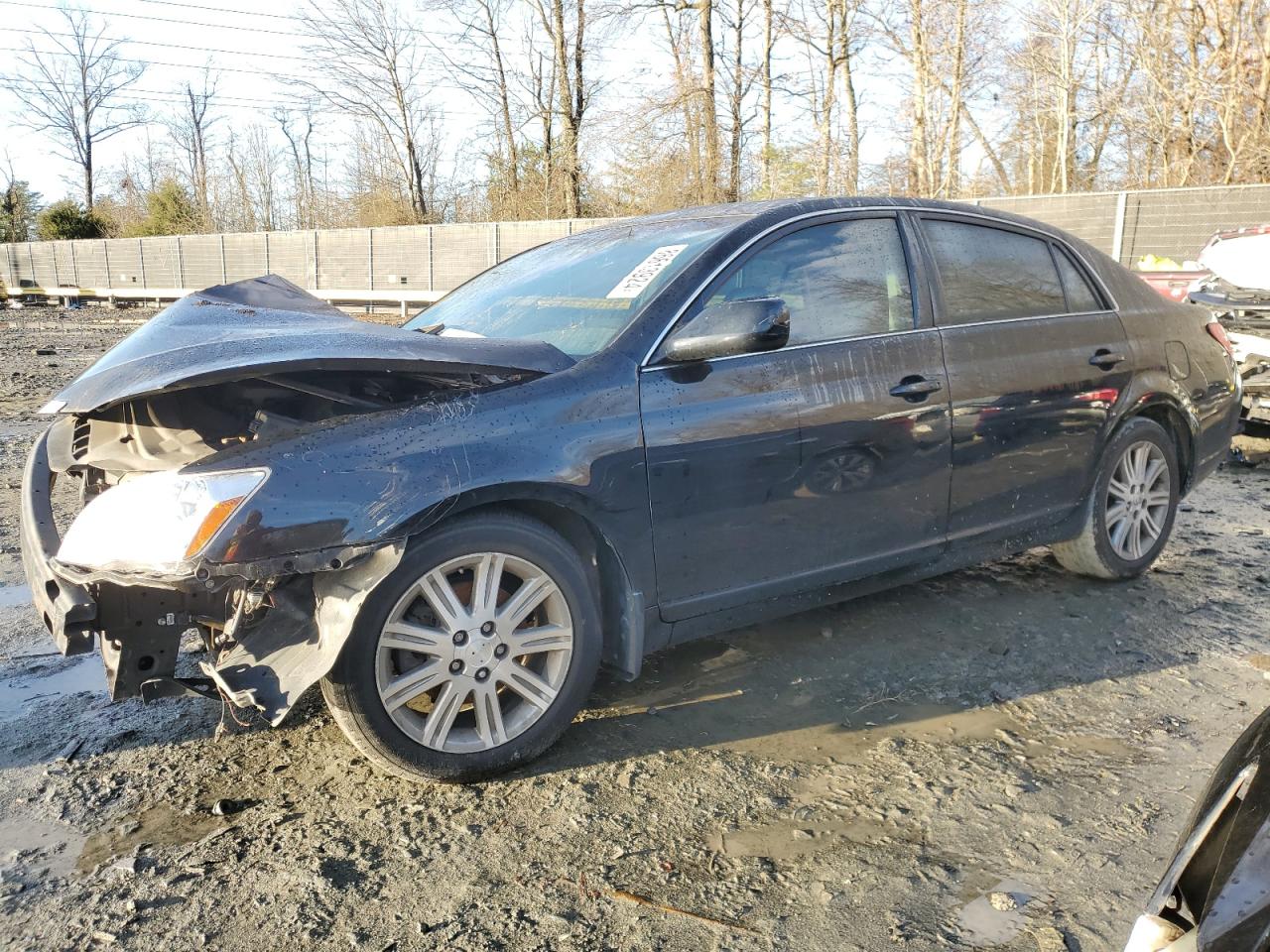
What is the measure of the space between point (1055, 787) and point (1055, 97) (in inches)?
1139

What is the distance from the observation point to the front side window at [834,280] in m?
3.36

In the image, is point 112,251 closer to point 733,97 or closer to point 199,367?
point 733,97

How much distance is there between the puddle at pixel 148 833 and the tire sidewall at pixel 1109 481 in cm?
375

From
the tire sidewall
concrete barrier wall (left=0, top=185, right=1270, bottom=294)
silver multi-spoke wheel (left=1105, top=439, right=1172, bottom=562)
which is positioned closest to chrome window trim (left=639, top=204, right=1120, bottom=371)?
the tire sidewall

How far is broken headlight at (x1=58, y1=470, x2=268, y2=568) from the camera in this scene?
7.89ft

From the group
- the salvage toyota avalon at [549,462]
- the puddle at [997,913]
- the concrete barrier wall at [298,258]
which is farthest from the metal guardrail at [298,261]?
the puddle at [997,913]

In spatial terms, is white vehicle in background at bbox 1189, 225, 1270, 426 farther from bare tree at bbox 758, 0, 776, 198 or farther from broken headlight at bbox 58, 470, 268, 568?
bare tree at bbox 758, 0, 776, 198

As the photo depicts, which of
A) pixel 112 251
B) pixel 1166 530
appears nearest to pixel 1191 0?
pixel 1166 530

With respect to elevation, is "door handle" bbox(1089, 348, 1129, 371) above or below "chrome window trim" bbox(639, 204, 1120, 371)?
below

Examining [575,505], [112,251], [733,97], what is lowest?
[575,505]

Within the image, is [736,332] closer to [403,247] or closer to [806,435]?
[806,435]

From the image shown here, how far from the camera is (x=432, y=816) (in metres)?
2.65

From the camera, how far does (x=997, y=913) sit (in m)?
2.25

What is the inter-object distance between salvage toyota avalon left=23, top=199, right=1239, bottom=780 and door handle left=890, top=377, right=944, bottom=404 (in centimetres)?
1
